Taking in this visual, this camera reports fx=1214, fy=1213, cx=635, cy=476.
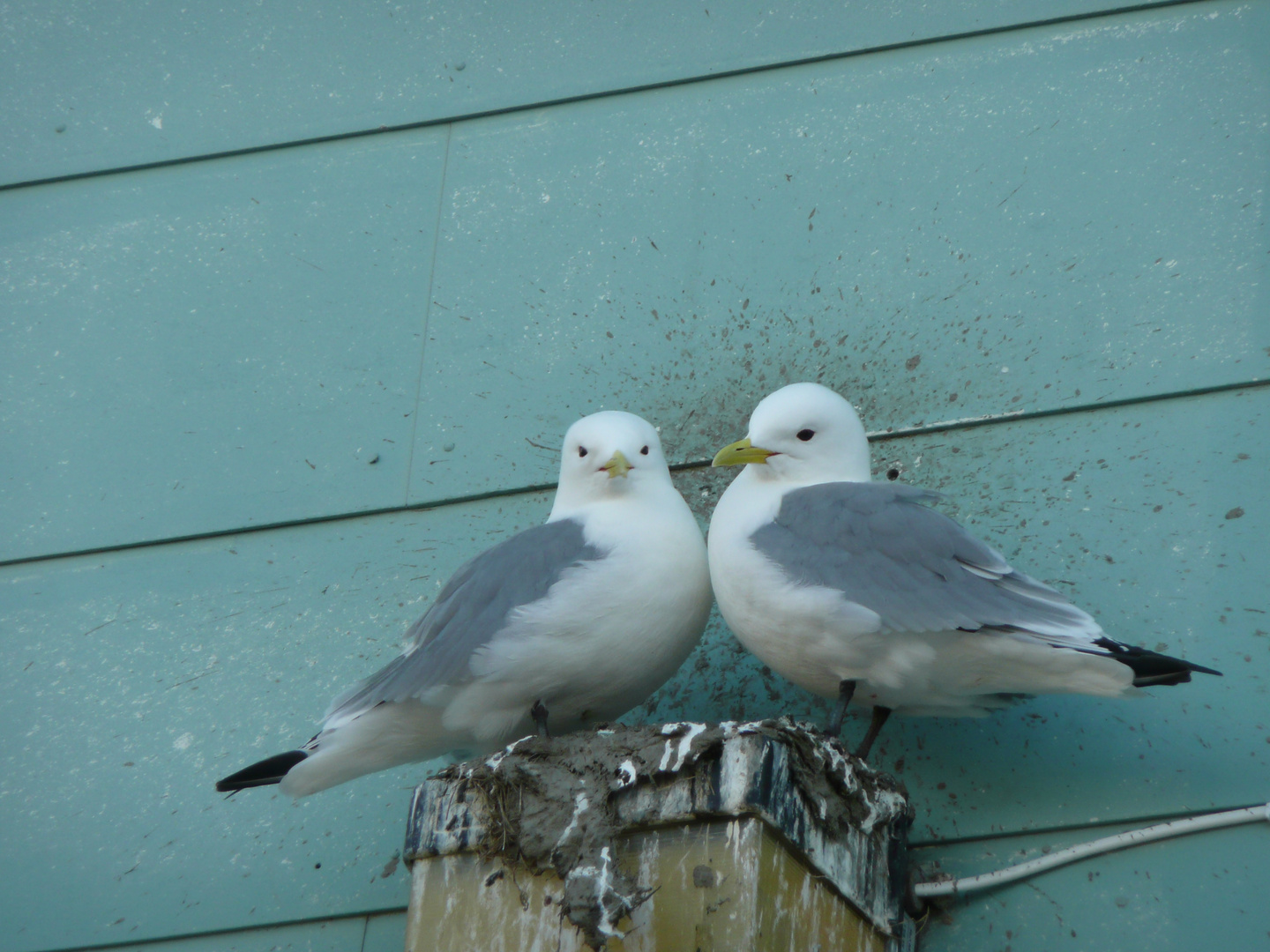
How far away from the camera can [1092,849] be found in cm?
203

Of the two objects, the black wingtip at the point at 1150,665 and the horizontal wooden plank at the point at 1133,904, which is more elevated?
the black wingtip at the point at 1150,665

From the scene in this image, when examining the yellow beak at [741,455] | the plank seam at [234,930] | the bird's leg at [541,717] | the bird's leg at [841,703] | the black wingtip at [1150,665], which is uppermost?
the yellow beak at [741,455]

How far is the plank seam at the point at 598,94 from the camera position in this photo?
2.91 m

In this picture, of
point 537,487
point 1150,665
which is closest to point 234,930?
point 537,487

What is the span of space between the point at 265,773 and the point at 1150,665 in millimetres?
1450

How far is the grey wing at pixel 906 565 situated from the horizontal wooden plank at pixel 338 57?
1.47 metres

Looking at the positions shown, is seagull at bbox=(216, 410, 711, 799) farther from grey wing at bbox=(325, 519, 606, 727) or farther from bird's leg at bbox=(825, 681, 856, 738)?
bird's leg at bbox=(825, 681, 856, 738)

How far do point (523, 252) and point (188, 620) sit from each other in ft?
3.97

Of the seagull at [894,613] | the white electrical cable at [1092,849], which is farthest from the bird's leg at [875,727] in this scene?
the white electrical cable at [1092,849]

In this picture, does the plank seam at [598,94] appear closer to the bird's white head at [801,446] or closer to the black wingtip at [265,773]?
the bird's white head at [801,446]

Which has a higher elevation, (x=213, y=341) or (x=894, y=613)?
(x=213, y=341)

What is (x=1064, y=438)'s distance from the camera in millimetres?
2508

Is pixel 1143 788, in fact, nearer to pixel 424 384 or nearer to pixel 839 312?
pixel 839 312

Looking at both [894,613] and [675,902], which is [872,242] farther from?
[675,902]
